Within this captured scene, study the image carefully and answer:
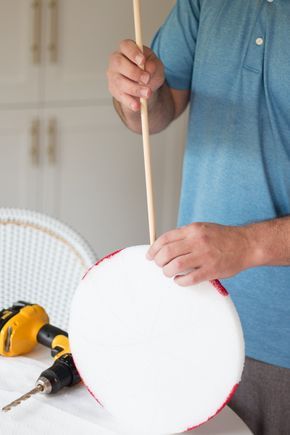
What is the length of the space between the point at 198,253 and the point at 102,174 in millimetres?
1436

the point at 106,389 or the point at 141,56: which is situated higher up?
the point at 141,56

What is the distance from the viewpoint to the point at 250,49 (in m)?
0.93

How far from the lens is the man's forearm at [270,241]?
70 centimetres

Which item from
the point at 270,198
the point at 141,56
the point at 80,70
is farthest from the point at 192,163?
the point at 80,70

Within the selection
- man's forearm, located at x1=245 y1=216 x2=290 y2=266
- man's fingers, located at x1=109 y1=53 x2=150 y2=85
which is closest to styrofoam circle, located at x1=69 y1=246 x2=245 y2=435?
man's forearm, located at x1=245 y1=216 x2=290 y2=266

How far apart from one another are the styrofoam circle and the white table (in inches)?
1.2

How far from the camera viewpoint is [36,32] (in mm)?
1931

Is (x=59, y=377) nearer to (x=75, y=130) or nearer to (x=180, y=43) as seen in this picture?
(x=180, y=43)

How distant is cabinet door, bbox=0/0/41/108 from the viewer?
1.92m

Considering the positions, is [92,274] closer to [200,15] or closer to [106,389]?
[106,389]

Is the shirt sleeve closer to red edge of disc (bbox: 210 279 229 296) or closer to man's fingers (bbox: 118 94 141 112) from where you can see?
man's fingers (bbox: 118 94 141 112)

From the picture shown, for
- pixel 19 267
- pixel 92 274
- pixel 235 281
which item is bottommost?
pixel 19 267

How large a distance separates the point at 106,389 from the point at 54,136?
4.83 feet

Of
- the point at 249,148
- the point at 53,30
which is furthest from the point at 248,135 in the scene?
the point at 53,30
